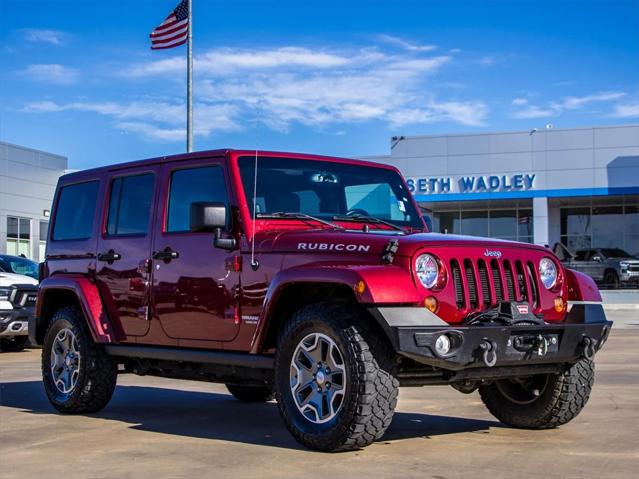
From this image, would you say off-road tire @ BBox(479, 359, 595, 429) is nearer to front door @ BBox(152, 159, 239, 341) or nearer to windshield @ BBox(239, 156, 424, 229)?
windshield @ BBox(239, 156, 424, 229)

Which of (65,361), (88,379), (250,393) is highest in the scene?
(65,361)

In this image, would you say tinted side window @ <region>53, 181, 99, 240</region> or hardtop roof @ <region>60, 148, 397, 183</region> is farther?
tinted side window @ <region>53, 181, 99, 240</region>

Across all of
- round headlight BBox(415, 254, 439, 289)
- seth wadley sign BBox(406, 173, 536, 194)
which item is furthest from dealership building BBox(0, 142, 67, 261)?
round headlight BBox(415, 254, 439, 289)

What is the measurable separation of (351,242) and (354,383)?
91cm

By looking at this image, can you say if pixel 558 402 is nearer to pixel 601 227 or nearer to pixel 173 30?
pixel 173 30

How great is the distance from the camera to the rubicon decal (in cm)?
585

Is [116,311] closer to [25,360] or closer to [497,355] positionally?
[497,355]

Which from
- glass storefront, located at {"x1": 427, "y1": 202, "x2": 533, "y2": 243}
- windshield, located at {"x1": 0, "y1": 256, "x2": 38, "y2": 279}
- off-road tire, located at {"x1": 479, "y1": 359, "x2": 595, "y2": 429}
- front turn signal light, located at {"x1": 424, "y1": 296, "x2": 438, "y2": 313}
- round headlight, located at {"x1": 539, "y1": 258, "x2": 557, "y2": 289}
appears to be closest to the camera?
front turn signal light, located at {"x1": 424, "y1": 296, "x2": 438, "y2": 313}

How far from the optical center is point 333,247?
5.99 metres

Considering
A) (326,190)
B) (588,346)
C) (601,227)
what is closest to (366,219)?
(326,190)

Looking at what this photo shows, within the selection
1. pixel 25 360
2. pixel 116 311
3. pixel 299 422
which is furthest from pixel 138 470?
pixel 25 360

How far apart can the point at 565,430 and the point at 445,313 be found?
5.55 ft

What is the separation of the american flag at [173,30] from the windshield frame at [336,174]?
1542cm

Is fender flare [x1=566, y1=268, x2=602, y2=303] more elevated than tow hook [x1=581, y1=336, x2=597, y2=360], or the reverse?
fender flare [x1=566, y1=268, x2=602, y2=303]
